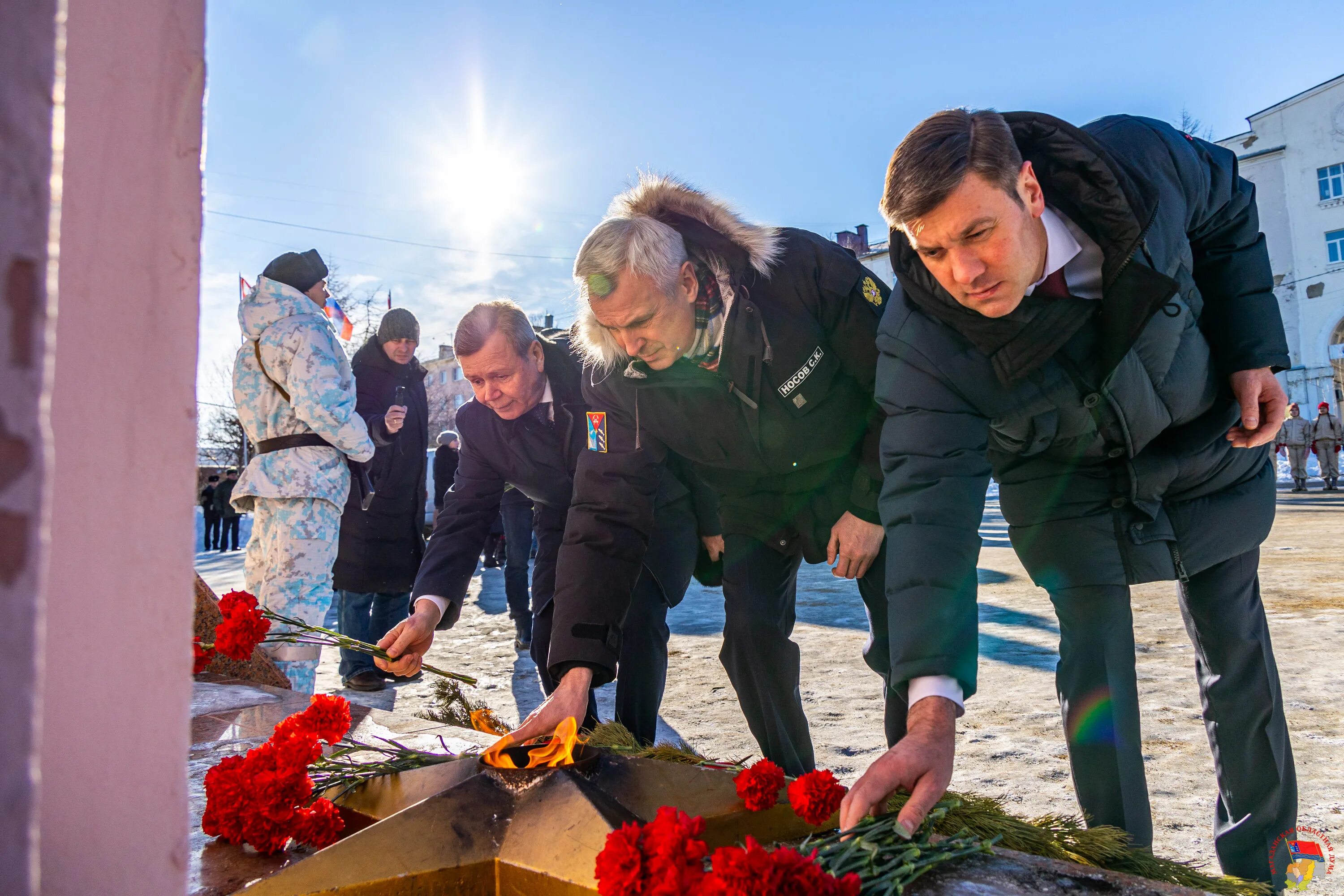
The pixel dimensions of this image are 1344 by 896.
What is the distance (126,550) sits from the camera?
1.25 ft

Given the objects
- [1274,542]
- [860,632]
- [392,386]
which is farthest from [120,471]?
[1274,542]

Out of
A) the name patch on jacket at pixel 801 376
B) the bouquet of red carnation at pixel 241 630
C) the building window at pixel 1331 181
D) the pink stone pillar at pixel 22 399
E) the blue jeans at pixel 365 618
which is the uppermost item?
the building window at pixel 1331 181

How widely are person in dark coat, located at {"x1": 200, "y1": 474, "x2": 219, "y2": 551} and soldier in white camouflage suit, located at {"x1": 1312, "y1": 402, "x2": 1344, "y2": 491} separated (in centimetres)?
2089

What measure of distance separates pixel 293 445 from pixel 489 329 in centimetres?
113

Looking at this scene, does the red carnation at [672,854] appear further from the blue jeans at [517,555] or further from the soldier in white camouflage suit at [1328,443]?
the soldier in white camouflage suit at [1328,443]

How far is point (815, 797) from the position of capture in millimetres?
1292

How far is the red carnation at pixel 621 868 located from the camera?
3.10 feet

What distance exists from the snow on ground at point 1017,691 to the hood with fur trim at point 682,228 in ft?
4.90

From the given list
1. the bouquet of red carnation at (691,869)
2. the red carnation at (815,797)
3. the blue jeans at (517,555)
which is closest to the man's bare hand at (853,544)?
the red carnation at (815,797)

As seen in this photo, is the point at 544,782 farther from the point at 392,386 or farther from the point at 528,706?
the point at 392,386

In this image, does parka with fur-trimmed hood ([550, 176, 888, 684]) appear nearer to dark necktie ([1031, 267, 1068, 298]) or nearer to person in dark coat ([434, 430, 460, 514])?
dark necktie ([1031, 267, 1068, 298])

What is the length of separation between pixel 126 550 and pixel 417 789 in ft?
4.50

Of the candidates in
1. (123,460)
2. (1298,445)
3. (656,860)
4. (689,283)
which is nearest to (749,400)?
(689,283)

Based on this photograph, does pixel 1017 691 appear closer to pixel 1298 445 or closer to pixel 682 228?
pixel 682 228
